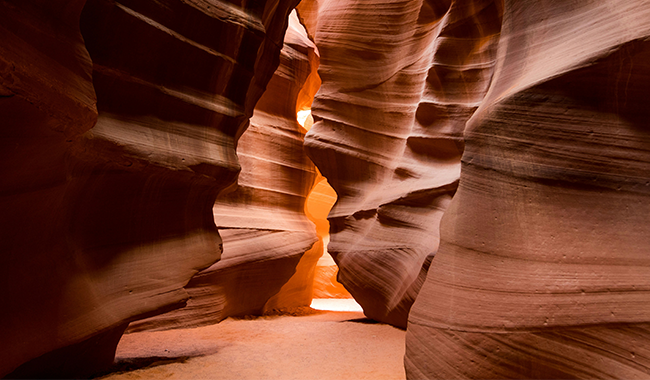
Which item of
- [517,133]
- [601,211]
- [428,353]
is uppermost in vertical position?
[517,133]

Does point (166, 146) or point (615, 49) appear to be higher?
point (615, 49)

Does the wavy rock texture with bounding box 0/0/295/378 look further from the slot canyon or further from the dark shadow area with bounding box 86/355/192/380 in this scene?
the dark shadow area with bounding box 86/355/192/380

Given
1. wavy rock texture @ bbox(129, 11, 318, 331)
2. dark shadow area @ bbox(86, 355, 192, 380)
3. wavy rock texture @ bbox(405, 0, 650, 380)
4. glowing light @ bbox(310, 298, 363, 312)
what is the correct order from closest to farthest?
wavy rock texture @ bbox(405, 0, 650, 380) < dark shadow area @ bbox(86, 355, 192, 380) < wavy rock texture @ bbox(129, 11, 318, 331) < glowing light @ bbox(310, 298, 363, 312)

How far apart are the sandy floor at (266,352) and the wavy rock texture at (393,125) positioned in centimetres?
75

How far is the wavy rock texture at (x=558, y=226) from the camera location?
2.12 metres

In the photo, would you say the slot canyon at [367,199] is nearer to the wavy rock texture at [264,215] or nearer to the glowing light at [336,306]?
the wavy rock texture at [264,215]

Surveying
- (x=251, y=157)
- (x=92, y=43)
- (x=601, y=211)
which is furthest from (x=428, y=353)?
(x=251, y=157)

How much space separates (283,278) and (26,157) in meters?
5.28

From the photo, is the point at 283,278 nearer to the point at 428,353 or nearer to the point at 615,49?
the point at 428,353

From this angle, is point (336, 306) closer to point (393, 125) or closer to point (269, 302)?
point (269, 302)

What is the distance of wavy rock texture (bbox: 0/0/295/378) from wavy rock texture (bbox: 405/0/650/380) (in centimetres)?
215

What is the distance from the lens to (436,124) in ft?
19.3

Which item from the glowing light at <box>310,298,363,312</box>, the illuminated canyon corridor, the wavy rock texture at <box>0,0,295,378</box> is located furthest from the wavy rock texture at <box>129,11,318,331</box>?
the glowing light at <box>310,298,363,312</box>

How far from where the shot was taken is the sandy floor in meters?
3.69
